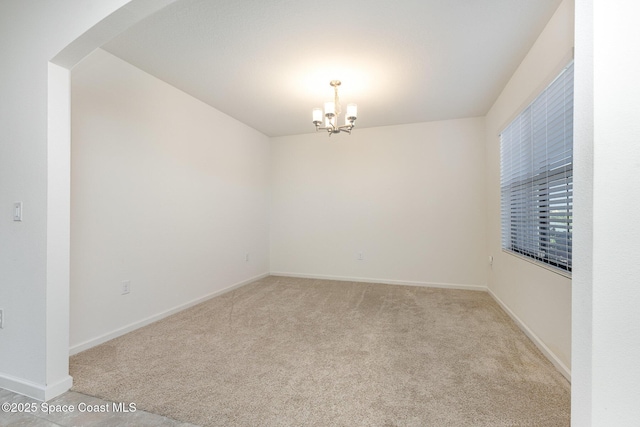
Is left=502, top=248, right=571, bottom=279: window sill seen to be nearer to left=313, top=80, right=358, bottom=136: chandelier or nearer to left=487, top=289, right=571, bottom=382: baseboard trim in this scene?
left=487, top=289, right=571, bottom=382: baseboard trim

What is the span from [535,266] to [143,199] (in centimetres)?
371

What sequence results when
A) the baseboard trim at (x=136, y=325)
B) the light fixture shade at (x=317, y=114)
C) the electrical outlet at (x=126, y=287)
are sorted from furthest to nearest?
the light fixture shade at (x=317, y=114) → the electrical outlet at (x=126, y=287) → the baseboard trim at (x=136, y=325)

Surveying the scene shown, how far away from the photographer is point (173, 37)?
223cm

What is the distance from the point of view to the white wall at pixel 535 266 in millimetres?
1892

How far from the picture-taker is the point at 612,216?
2.80ft

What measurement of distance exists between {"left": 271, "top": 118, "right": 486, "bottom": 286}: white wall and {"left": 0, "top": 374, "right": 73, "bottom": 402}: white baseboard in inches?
137

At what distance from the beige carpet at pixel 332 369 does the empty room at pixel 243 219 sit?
2 centimetres

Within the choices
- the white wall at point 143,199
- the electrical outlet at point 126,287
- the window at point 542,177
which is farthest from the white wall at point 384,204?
the electrical outlet at point 126,287

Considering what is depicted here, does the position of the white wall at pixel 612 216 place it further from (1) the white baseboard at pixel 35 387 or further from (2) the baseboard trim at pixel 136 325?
(2) the baseboard trim at pixel 136 325

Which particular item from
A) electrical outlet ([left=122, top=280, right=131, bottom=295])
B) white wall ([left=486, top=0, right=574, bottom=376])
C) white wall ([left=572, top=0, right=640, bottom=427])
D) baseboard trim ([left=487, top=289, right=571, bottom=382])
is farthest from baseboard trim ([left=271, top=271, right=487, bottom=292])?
white wall ([left=572, top=0, right=640, bottom=427])

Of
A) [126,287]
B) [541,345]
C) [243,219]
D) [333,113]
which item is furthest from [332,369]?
[243,219]

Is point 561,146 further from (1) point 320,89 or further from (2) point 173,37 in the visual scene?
(2) point 173,37

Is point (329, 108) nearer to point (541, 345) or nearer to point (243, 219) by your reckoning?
point (243, 219)

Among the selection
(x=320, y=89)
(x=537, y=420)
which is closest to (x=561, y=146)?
(x=537, y=420)
